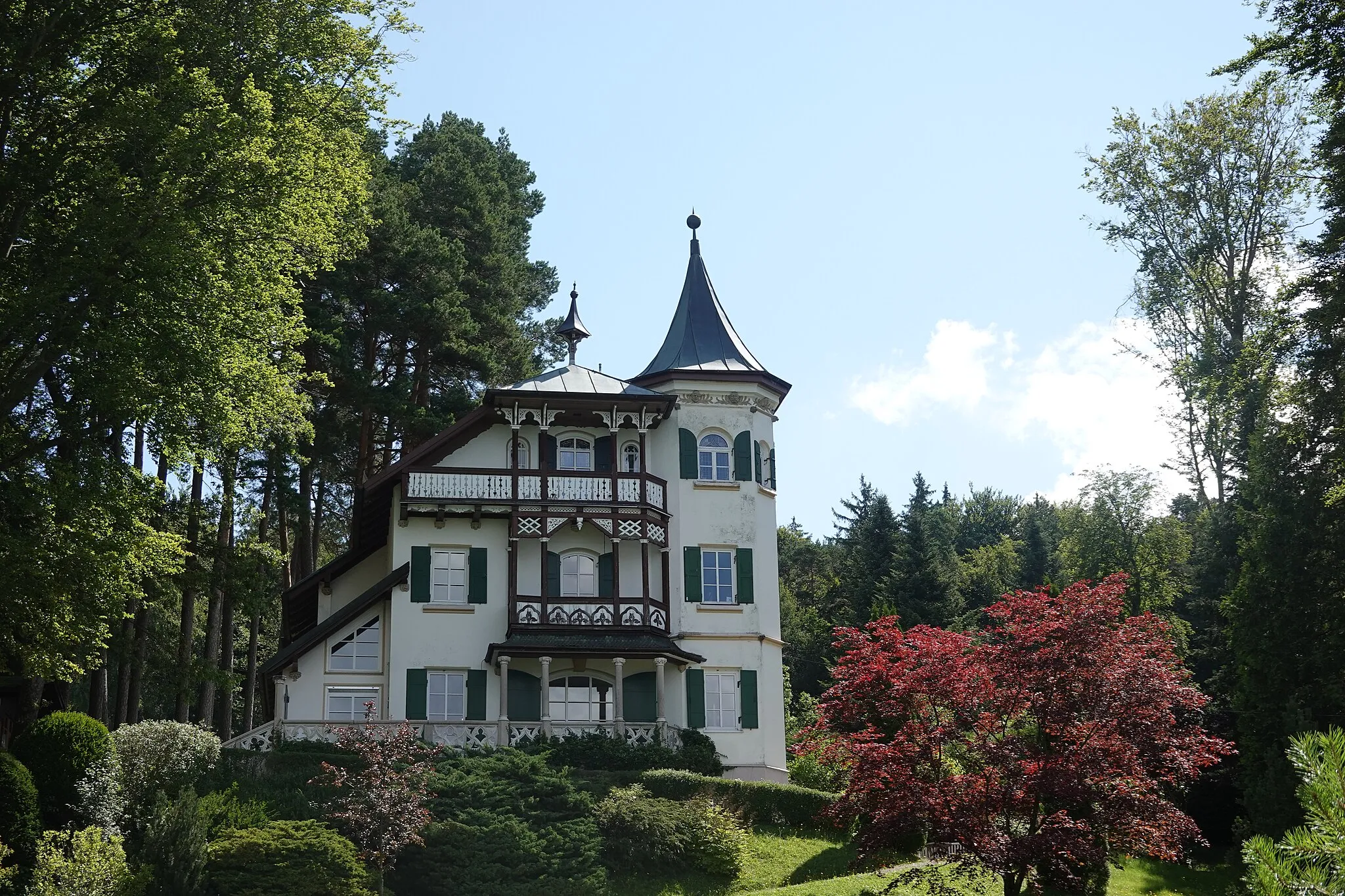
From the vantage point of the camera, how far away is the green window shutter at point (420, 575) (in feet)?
109

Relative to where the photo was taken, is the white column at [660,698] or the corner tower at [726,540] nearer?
the white column at [660,698]

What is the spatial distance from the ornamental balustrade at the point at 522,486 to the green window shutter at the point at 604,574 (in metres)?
1.48

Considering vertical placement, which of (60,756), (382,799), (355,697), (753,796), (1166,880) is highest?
(355,697)

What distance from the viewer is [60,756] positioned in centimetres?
2373

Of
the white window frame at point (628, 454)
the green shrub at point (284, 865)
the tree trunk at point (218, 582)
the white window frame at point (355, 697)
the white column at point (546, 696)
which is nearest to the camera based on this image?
the green shrub at point (284, 865)

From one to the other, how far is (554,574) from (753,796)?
8.58 m

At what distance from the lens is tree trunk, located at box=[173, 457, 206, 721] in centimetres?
3116

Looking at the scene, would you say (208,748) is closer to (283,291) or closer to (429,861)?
(429,861)

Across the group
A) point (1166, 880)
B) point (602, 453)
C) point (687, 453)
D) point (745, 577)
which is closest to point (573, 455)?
point (602, 453)

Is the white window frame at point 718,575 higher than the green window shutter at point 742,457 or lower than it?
lower

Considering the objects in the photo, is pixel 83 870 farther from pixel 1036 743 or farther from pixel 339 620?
pixel 1036 743

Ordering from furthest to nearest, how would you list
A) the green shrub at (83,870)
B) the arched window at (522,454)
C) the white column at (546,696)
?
the arched window at (522,454) → the white column at (546,696) → the green shrub at (83,870)

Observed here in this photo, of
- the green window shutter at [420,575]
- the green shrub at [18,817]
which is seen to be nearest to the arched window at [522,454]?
the green window shutter at [420,575]

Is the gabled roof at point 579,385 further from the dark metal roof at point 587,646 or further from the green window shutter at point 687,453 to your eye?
the dark metal roof at point 587,646
